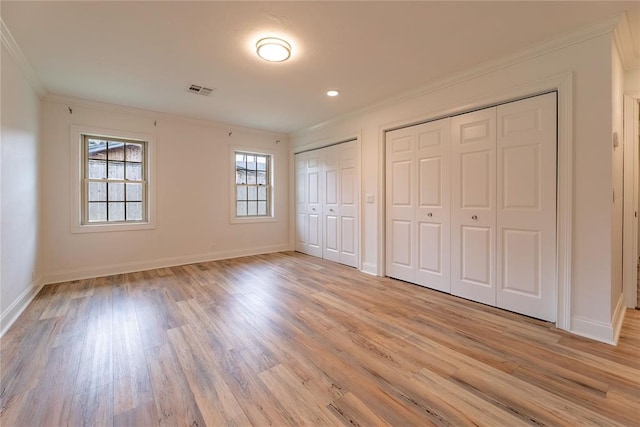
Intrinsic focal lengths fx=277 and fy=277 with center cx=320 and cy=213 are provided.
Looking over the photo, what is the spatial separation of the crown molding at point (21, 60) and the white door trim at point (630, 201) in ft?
18.9

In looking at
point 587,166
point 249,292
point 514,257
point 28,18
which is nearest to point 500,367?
point 514,257

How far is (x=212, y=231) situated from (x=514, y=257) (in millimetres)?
4667

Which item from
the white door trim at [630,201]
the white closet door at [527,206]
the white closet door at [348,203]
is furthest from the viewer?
the white closet door at [348,203]

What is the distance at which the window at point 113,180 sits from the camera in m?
4.17

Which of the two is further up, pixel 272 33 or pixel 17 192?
pixel 272 33

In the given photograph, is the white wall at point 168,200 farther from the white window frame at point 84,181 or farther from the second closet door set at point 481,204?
the second closet door set at point 481,204

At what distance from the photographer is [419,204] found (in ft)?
11.9

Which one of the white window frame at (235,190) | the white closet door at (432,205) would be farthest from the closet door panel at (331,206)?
the white closet door at (432,205)

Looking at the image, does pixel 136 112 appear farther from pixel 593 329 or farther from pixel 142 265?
pixel 593 329

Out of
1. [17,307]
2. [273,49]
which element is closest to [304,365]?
[273,49]

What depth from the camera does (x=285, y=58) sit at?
8.73 ft

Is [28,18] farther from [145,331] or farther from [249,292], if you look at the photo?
[249,292]

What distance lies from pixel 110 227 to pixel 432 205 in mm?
4682

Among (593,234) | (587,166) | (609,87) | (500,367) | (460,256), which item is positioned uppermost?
(609,87)
